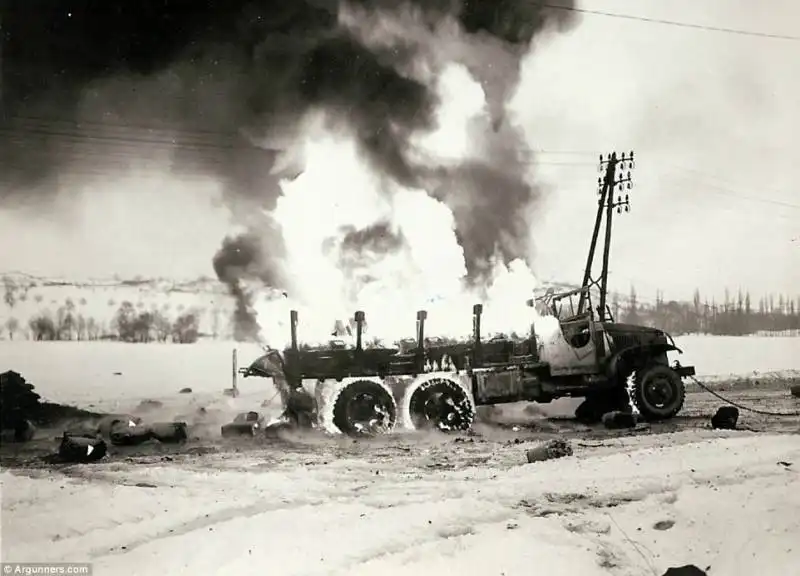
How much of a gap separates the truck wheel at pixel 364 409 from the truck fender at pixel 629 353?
1291mm

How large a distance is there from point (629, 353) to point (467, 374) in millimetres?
905

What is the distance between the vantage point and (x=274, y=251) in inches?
128

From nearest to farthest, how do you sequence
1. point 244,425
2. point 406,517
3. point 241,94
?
1. point 406,517
2. point 244,425
3. point 241,94

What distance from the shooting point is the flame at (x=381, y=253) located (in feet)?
10.8

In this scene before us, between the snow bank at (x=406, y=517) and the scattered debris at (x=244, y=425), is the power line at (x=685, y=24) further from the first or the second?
the scattered debris at (x=244, y=425)

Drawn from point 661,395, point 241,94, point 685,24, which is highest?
point 685,24

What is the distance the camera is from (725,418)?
11.9ft

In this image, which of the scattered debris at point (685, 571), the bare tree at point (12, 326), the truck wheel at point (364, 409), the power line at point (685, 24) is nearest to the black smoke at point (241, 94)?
the power line at point (685, 24)

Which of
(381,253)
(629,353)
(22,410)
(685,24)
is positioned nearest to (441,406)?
(381,253)

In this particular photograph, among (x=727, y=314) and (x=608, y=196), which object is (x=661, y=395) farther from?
(x=608, y=196)

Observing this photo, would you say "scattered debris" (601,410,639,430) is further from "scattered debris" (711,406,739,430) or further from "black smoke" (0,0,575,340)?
"black smoke" (0,0,575,340)

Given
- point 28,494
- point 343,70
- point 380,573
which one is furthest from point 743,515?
point 28,494

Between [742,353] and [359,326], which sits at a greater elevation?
[359,326]

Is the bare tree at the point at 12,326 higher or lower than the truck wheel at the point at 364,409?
higher
